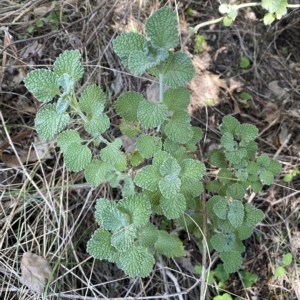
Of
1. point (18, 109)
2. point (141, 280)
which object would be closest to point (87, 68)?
point (18, 109)

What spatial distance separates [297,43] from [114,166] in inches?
50.3

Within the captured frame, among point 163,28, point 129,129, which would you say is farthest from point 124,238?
point 163,28

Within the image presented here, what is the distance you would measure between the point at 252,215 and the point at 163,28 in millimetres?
700

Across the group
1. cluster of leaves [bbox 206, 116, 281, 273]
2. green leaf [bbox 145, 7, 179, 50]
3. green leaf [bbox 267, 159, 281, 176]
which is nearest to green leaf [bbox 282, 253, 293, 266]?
cluster of leaves [bbox 206, 116, 281, 273]

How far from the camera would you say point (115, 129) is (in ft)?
6.33

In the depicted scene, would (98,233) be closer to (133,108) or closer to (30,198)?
(133,108)

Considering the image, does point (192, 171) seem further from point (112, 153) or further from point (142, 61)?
point (142, 61)

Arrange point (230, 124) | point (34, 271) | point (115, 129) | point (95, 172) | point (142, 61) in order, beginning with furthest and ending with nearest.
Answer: point (115, 129) < point (34, 271) < point (230, 124) < point (95, 172) < point (142, 61)

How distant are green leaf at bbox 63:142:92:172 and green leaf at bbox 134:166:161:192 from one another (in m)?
0.16

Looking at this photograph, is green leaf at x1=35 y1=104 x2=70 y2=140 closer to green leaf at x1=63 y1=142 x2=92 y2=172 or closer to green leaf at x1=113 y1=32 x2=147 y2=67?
green leaf at x1=63 y1=142 x2=92 y2=172

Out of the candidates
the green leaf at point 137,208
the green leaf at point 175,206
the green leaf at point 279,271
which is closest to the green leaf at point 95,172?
the green leaf at point 137,208

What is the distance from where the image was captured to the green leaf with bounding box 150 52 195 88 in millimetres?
1178

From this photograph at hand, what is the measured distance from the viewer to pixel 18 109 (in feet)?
6.29

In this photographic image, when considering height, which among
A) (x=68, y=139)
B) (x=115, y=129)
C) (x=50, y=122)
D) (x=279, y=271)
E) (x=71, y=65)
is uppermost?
(x=71, y=65)
